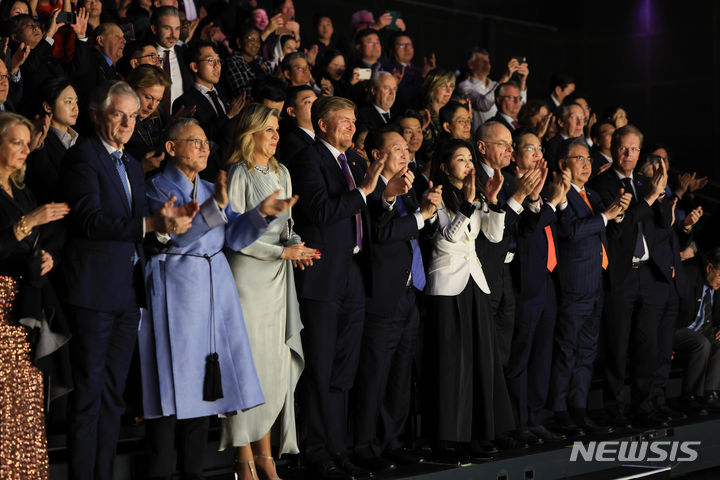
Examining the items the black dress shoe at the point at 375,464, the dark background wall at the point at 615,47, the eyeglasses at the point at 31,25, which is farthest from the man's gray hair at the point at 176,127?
the dark background wall at the point at 615,47

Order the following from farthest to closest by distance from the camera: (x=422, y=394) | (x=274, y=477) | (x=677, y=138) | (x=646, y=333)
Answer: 1. (x=677, y=138)
2. (x=646, y=333)
3. (x=422, y=394)
4. (x=274, y=477)

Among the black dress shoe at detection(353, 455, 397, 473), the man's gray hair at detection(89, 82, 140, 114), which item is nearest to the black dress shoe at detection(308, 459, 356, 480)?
→ the black dress shoe at detection(353, 455, 397, 473)

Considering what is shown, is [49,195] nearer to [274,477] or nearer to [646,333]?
[274,477]

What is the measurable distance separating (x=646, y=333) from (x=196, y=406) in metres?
2.91

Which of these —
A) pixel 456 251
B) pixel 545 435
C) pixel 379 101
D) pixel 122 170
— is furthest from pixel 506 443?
pixel 122 170

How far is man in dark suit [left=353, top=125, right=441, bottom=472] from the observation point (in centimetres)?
414

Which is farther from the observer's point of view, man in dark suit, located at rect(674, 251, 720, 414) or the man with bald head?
man in dark suit, located at rect(674, 251, 720, 414)

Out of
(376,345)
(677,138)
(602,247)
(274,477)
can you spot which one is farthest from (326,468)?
(677,138)

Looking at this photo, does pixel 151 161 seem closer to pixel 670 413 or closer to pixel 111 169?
pixel 111 169

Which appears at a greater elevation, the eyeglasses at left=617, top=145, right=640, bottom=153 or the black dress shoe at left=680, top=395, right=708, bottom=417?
the eyeglasses at left=617, top=145, right=640, bottom=153

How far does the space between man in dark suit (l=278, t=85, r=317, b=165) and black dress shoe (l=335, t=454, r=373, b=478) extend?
1.22m

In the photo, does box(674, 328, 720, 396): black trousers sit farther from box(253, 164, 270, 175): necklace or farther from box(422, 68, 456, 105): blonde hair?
box(253, 164, 270, 175): necklace

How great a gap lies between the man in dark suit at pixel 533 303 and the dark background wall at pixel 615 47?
514 cm

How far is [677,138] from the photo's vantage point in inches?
411
